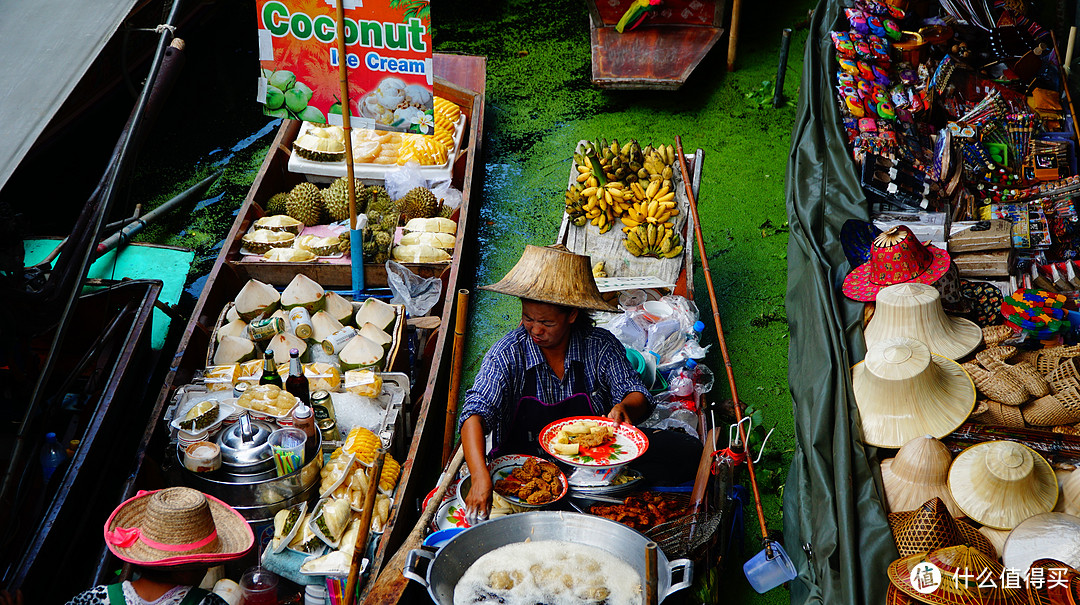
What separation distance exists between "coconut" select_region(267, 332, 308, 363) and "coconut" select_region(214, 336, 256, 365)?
126 millimetres

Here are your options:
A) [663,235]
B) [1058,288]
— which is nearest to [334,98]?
[663,235]

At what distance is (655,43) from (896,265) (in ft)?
13.4

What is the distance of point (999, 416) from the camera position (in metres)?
3.51

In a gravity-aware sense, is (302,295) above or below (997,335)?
below

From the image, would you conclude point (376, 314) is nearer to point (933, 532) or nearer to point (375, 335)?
point (375, 335)

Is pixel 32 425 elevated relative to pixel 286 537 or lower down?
elevated

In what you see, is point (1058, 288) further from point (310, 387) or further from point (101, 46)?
point (101, 46)

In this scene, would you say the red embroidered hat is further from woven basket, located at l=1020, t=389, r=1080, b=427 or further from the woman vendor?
the woman vendor

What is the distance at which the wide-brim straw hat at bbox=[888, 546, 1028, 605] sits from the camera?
2.64 meters

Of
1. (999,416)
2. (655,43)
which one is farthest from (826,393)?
(655,43)

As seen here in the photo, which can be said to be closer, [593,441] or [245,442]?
[593,441]

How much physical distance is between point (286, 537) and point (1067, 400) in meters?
3.24

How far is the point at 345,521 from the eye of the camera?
3.61 meters

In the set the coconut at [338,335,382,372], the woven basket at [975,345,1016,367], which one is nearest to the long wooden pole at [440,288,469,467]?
the coconut at [338,335,382,372]
